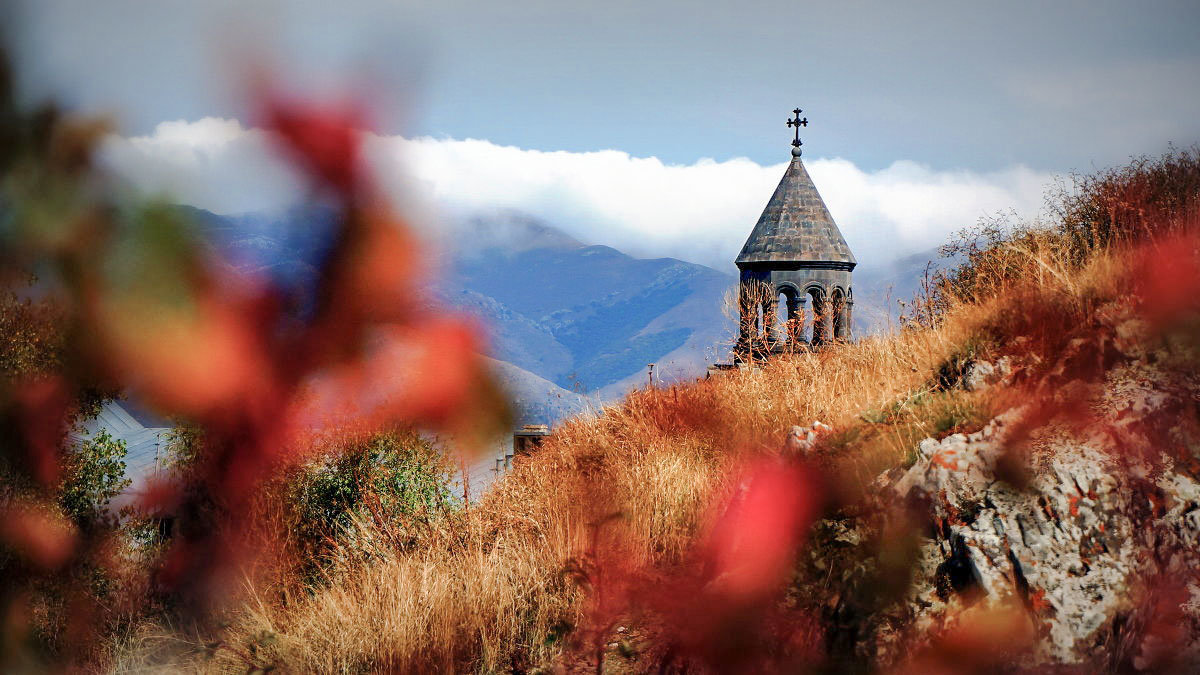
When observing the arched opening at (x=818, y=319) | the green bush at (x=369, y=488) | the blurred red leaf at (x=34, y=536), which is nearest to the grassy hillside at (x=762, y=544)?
the green bush at (x=369, y=488)

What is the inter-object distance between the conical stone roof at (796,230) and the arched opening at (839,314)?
812 mm

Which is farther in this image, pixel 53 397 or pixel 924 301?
pixel 924 301

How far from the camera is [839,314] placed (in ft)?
63.7

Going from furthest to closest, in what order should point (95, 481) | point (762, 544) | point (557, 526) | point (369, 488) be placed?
point (369, 488) < point (95, 481) < point (557, 526) < point (762, 544)

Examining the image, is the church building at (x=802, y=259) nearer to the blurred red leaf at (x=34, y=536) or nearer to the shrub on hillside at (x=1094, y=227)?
the shrub on hillside at (x=1094, y=227)

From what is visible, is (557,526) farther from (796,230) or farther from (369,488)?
(796,230)

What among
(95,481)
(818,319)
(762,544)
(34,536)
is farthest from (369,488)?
(818,319)

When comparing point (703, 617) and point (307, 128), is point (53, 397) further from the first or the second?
point (703, 617)

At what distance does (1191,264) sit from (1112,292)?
54 centimetres

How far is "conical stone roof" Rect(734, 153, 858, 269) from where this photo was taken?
19.0 m

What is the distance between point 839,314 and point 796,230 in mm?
2273

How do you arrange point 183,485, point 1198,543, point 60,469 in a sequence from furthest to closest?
point 183,485 → point 60,469 → point 1198,543

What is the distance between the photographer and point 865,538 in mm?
5699

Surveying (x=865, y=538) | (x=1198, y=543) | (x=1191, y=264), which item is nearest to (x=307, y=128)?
(x=865, y=538)
